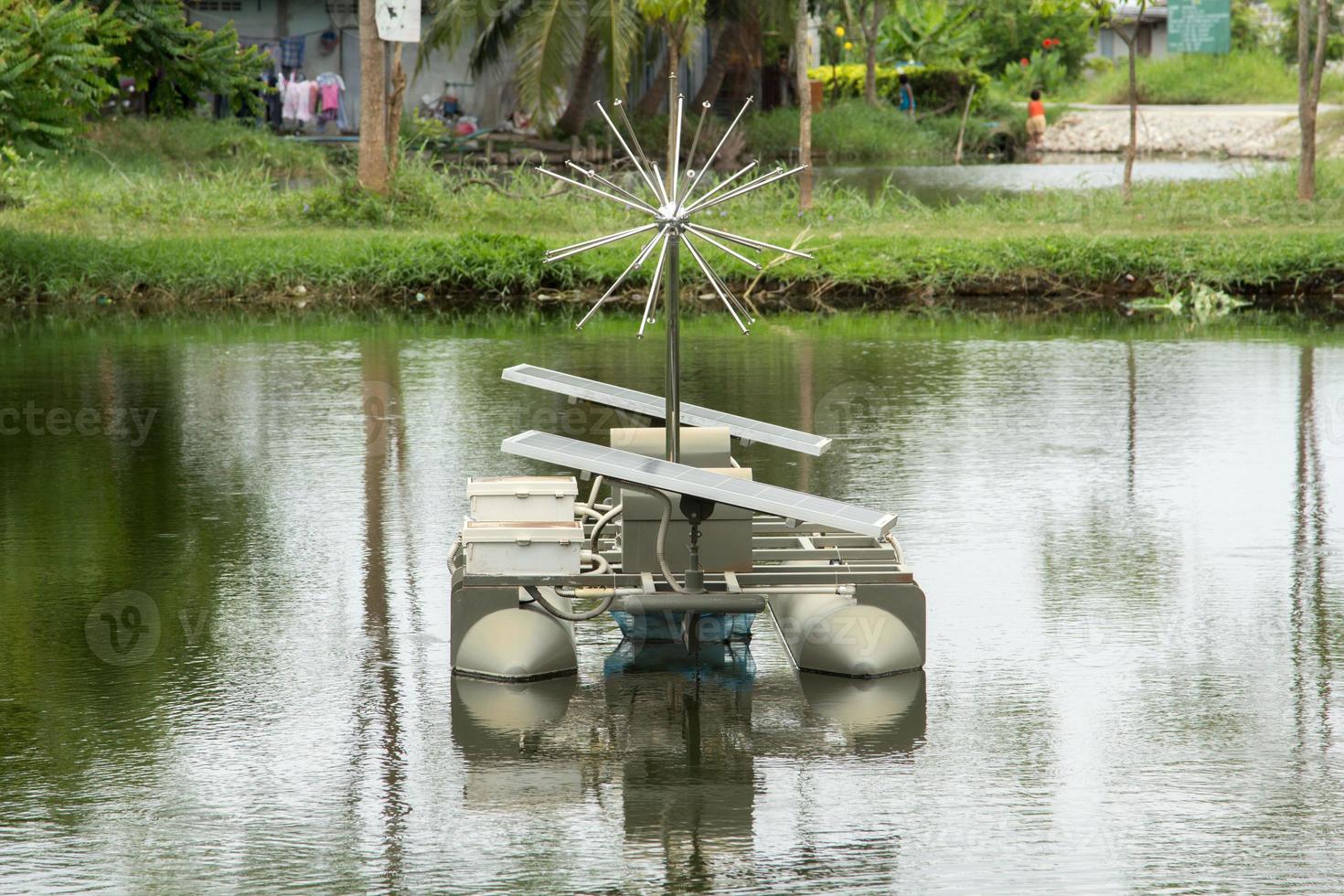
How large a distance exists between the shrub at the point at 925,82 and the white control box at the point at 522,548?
44.8m

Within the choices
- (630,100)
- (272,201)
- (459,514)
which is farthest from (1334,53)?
(459,514)

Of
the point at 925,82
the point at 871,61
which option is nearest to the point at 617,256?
the point at 871,61

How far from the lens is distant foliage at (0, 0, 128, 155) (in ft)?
57.9

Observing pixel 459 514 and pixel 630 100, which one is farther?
pixel 630 100

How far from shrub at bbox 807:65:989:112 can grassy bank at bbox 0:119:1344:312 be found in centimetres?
2873

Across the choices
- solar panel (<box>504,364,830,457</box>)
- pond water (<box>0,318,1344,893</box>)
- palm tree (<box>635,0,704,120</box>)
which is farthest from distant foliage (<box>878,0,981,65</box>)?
solar panel (<box>504,364,830,457</box>)

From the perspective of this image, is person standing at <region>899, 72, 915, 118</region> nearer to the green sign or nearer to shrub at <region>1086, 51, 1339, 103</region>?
shrub at <region>1086, 51, 1339, 103</region>

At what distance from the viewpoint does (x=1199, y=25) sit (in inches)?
1994

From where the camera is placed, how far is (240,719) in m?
6.22

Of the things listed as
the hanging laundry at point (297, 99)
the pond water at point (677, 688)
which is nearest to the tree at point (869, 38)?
the hanging laundry at point (297, 99)

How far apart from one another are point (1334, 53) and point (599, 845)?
4743cm

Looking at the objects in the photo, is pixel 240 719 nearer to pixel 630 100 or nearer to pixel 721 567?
Answer: pixel 721 567

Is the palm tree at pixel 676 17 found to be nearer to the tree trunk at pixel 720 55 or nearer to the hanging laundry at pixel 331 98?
the tree trunk at pixel 720 55

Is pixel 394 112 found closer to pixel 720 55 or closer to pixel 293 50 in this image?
pixel 720 55
